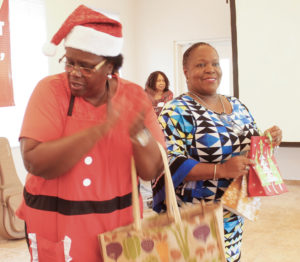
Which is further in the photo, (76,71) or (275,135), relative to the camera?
(275,135)

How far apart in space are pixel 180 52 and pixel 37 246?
270 inches

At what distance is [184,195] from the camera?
1723 mm

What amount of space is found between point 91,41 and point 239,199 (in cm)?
93

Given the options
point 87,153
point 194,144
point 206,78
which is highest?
point 206,78

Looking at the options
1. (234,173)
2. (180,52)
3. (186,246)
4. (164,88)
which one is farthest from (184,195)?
(180,52)

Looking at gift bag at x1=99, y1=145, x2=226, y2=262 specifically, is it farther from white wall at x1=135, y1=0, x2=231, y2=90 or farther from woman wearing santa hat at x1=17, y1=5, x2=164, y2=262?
white wall at x1=135, y1=0, x2=231, y2=90

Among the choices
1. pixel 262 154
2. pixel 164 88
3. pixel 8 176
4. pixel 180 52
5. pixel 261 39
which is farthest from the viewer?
pixel 180 52

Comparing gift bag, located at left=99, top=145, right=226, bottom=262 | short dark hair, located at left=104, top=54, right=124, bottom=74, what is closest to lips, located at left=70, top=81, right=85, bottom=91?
short dark hair, located at left=104, top=54, right=124, bottom=74

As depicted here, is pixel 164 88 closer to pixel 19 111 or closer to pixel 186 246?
pixel 19 111

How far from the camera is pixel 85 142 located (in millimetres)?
1009

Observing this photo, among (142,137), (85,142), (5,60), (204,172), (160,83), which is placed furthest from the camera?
(160,83)

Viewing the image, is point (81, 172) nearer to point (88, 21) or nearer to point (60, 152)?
point (60, 152)

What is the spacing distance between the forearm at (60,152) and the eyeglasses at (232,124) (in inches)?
33.3

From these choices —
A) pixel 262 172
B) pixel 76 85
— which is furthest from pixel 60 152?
pixel 262 172
